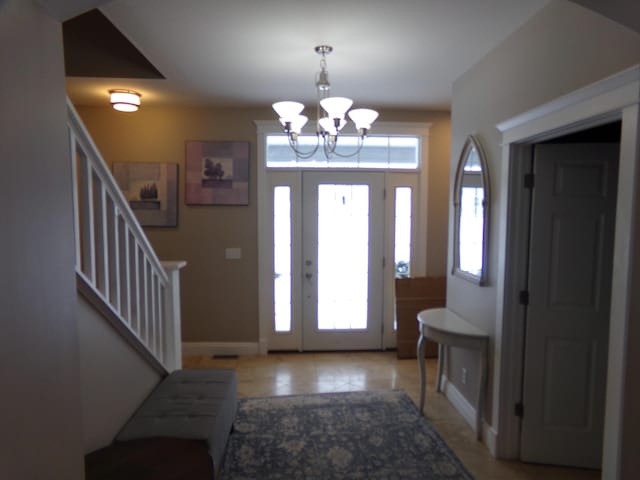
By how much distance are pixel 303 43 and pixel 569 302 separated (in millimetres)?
2350

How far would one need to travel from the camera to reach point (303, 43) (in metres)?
2.67

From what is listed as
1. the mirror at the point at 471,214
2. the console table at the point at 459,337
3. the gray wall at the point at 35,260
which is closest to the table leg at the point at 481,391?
the console table at the point at 459,337

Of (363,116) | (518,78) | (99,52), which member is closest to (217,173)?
(99,52)

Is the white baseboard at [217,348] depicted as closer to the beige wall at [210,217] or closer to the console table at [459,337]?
the beige wall at [210,217]

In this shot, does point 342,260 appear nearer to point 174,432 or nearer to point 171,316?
point 171,316

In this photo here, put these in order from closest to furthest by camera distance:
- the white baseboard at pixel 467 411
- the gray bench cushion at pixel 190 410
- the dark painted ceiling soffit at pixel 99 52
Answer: the gray bench cushion at pixel 190 410 < the dark painted ceiling soffit at pixel 99 52 < the white baseboard at pixel 467 411

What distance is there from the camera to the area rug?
96.7 inches

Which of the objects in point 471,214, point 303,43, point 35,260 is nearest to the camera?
point 35,260

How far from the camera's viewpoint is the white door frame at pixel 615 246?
1543 mm

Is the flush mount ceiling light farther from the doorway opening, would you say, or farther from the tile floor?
the doorway opening

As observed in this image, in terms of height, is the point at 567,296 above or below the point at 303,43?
below

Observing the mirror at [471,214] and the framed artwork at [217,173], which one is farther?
the framed artwork at [217,173]

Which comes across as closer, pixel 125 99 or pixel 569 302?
pixel 569 302

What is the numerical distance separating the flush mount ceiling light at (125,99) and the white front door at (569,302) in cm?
343
